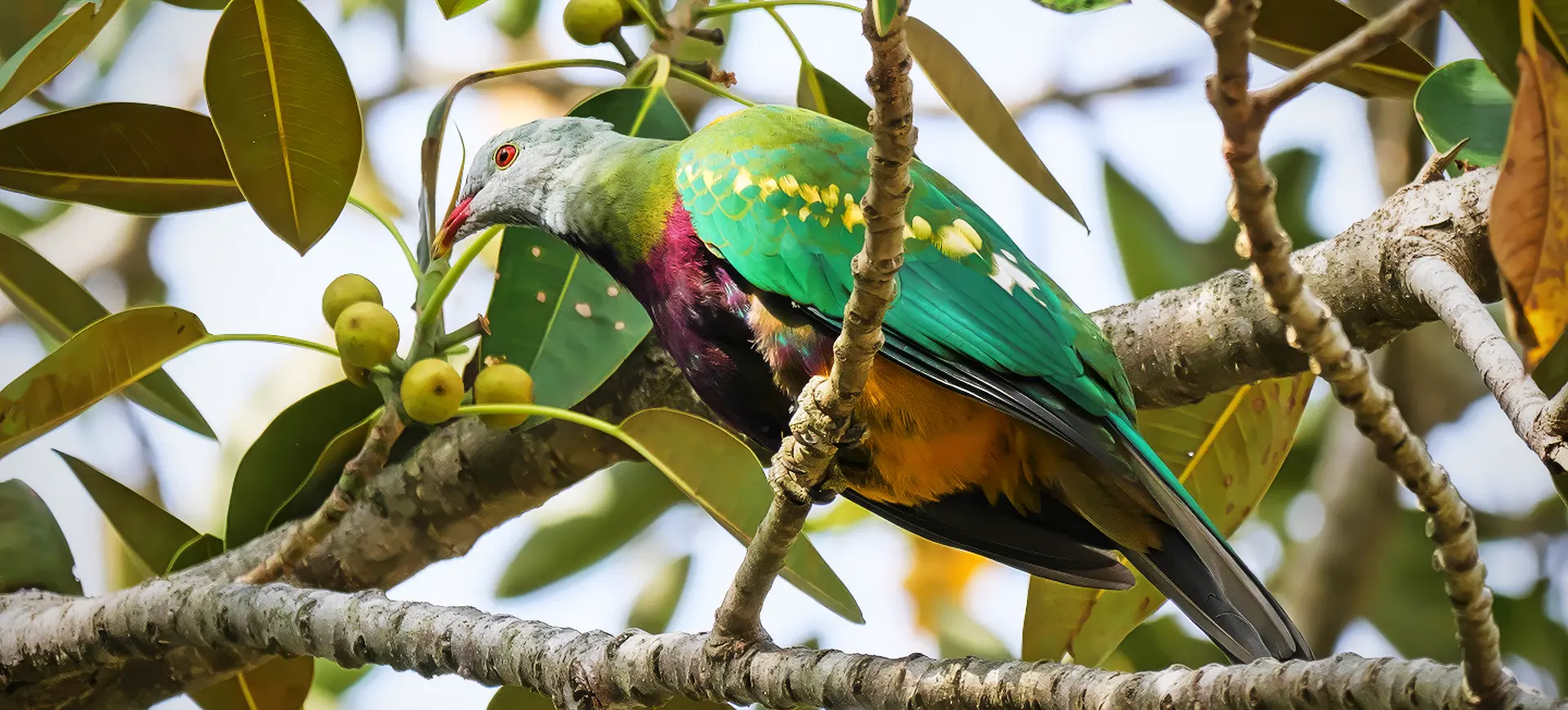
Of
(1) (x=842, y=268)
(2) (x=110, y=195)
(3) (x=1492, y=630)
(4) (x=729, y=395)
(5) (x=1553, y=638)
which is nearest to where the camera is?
(3) (x=1492, y=630)

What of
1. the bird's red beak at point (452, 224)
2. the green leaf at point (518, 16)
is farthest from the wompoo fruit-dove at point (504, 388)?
the green leaf at point (518, 16)

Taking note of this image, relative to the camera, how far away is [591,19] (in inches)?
91.6

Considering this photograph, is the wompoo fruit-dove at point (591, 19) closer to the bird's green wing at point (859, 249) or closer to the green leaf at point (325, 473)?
the bird's green wing at point (859, 249)

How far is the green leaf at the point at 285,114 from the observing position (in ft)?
6.31

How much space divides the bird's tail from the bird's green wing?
0.50 ft

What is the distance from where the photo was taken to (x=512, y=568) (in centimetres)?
346

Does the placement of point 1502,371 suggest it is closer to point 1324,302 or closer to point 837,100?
point 1324,302

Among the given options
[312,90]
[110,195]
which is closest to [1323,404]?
[312,90]

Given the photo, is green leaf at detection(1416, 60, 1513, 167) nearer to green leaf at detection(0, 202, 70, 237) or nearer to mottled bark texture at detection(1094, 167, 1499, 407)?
mottled bark texture at detection(1094, 167, 1499, 407)

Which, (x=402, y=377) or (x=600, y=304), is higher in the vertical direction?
(x=600, y=304)

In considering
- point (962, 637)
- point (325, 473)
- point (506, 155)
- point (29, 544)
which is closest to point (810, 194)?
point (506, 155)

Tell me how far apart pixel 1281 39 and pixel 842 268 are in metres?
0.77

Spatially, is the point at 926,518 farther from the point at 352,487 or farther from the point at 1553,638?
the point at 1553,638

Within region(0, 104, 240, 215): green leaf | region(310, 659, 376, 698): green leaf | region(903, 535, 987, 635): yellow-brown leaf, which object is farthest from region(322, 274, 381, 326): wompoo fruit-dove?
region(903, 535, 987, 635): yellow-brown leaf
